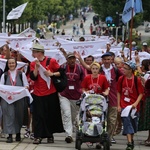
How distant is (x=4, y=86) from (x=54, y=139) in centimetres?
159

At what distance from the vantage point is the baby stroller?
1186 centimetres

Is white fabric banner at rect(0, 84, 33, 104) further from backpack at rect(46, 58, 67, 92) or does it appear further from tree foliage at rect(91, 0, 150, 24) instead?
tree foliage at rect(91, 0, 150, 24)

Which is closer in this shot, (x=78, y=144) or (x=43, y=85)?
(x=78, y=144)

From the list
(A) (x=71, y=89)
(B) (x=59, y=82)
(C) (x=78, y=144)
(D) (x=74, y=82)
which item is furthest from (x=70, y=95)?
(C) (x=78, y=144)

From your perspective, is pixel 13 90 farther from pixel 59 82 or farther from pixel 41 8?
pixel 41 8

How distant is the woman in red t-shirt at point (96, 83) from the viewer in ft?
40.5

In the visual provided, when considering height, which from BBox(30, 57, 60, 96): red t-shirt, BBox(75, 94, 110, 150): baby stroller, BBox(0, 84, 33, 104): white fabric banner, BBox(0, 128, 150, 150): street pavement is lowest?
BBox(0, 128, 150, 150): street pavement

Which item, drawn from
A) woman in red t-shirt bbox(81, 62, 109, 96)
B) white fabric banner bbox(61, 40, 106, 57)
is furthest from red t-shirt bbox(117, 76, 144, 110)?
white fabric banner bbox(61, 40, 106, 57)

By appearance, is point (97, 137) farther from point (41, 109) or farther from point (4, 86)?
point (4, 86)

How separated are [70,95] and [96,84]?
1227 mm

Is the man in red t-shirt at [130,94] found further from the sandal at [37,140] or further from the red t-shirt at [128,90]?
the sandal at [37,140]

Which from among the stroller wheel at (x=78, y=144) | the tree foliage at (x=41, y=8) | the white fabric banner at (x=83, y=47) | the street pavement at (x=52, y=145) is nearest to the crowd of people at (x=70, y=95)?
the street pavement at (x=52, y=145)

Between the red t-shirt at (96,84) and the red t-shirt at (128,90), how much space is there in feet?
0.95

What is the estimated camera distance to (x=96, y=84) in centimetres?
1238
